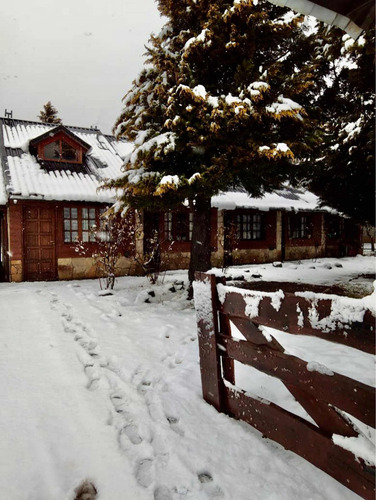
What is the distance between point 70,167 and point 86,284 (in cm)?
554

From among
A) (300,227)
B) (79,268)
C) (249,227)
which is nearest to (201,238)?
(79,268)

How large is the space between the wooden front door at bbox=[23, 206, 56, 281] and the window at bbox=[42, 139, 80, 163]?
283 centimetres

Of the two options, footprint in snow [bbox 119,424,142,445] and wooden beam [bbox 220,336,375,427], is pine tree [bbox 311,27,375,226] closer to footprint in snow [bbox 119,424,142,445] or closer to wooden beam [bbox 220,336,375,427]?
wooden beam [bbox 220,336,375,427]

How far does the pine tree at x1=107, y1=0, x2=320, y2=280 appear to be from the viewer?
226 inches

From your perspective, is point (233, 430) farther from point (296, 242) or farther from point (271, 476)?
point (296, 242)

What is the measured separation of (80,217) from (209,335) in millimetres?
10223

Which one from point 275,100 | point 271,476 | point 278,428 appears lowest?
point 271,476

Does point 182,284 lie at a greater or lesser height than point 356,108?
lesser

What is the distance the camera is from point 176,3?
259 inches

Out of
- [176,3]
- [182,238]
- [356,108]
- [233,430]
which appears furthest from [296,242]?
[233,430]

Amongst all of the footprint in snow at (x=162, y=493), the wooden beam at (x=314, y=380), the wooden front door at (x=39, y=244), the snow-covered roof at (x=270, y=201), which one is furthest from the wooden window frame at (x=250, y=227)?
the footprint in snow at (x=162, y=493)

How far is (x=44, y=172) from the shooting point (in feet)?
39.0

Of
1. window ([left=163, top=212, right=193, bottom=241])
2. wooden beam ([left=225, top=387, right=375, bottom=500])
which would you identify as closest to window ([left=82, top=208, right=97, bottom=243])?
window ([left=163, top=212, right=193, bottom=241])

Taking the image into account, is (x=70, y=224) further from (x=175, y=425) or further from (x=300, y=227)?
(x=300, y=227)
